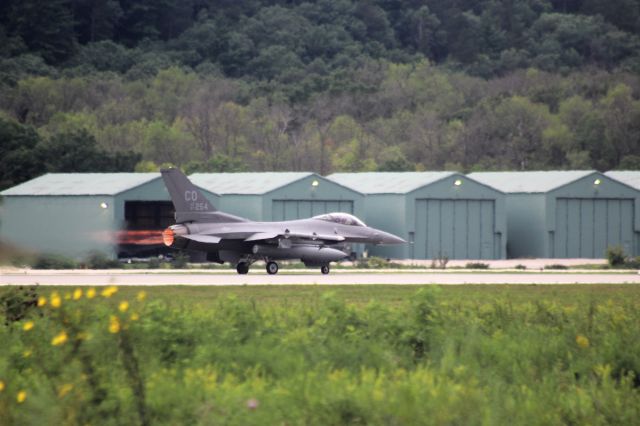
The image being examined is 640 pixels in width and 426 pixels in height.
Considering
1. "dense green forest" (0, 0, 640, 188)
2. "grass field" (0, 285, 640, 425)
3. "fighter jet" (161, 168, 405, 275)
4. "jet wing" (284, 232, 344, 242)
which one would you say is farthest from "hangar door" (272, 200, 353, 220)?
"grass field" (0, 285, 640, 425)

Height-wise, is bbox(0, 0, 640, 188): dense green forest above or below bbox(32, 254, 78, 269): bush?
above

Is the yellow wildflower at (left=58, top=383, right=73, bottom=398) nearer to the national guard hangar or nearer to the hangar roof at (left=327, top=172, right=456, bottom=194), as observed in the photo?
the national guard hangar

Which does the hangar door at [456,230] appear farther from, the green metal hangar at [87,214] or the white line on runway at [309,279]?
the white line on runway at [309,279]

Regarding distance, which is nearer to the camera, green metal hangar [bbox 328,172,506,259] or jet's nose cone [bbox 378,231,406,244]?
jet's nose cone [bbox 378,231,406,244]

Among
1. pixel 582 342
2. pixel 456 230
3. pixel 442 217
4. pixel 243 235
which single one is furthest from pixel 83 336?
pixel 456 230

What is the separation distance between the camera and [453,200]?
54.8 metres

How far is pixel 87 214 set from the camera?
3419 centimetres

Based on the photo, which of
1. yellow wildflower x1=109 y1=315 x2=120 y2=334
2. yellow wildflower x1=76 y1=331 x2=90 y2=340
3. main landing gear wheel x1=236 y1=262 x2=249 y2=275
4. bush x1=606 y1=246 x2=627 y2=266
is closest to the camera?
yellow wildflower x1=109 y1=315 x2=120 y2=334

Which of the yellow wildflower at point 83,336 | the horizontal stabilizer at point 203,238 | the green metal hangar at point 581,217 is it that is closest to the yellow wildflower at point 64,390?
the yellow wildflower at point 83,336

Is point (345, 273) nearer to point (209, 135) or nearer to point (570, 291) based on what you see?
point (570, 291)

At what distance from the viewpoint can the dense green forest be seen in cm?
9244

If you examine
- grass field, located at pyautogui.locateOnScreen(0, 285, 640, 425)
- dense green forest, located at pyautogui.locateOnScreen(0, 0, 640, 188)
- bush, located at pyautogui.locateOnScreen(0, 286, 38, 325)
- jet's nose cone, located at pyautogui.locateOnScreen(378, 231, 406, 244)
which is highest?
dense green forest, located at pyautogui.locateOnScreen(0, 0, 640, 188)

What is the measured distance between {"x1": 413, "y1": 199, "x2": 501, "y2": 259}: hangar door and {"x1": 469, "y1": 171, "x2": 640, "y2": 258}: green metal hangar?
2.29 meters

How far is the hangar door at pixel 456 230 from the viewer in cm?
5434
